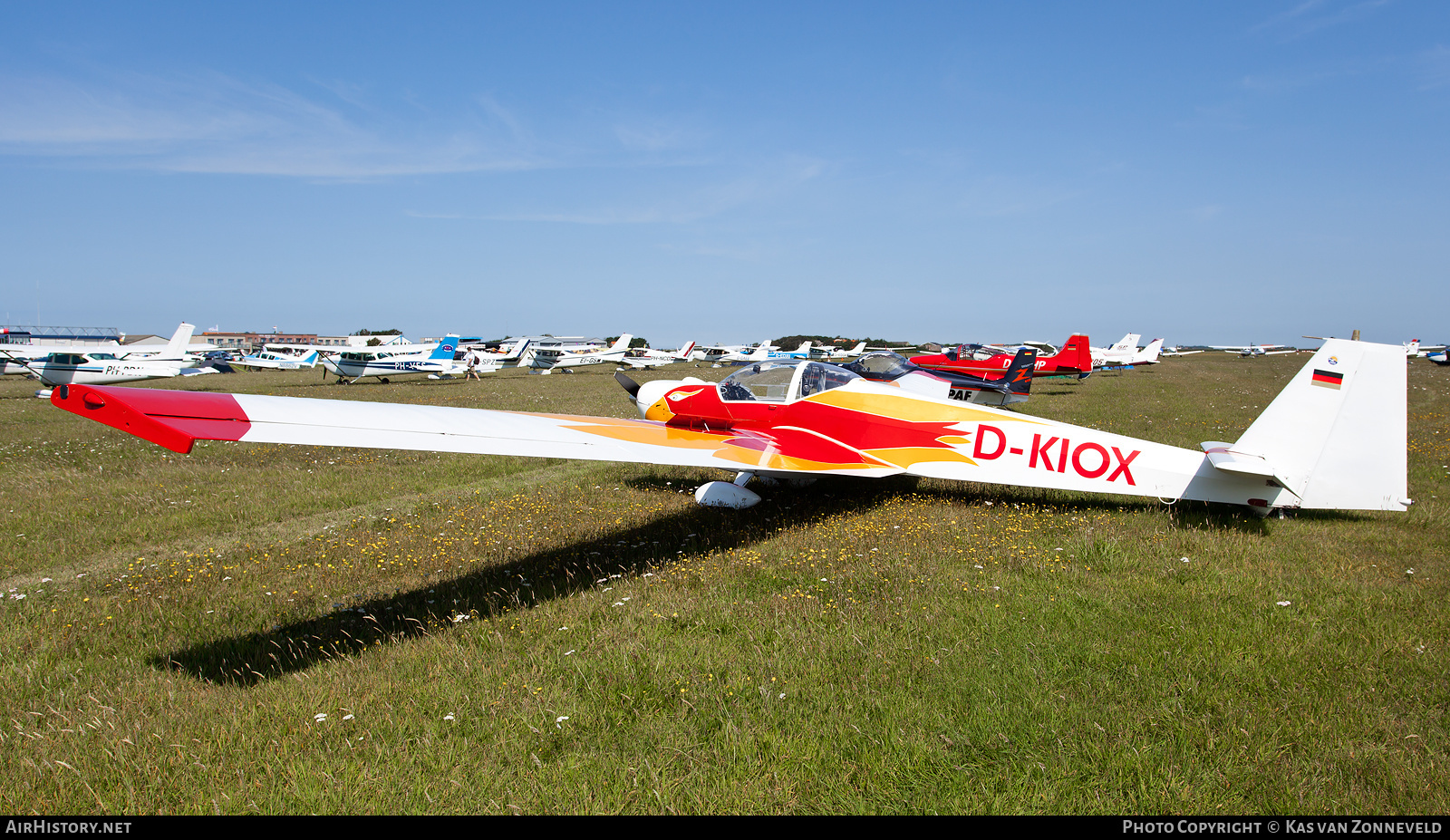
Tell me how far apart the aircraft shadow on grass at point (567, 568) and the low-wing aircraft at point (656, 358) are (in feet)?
135

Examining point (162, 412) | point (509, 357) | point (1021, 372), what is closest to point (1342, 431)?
point (162, 412)

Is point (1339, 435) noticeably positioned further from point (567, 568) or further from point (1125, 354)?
point (1125, 354)

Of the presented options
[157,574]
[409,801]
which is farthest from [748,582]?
[157,574]

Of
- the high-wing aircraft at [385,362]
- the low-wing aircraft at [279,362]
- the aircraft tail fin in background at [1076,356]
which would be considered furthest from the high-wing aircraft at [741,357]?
the low-wing aircraft at [279,362]

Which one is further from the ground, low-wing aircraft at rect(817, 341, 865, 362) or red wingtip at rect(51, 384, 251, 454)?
low-wing aircraft at rect(817, 341, 865, 362)

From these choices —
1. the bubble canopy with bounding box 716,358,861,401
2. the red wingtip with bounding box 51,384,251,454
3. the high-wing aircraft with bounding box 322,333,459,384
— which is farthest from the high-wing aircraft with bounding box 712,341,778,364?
the red wingtip with bounding box 51,384,251,454

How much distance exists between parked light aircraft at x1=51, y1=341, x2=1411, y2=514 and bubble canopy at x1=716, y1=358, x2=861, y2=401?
18 mm

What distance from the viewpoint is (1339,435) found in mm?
6621

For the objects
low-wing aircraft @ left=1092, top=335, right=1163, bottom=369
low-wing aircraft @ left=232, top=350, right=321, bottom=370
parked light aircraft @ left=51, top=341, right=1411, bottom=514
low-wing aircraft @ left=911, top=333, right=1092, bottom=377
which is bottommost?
low-wing aircraft @ left=232, top=350, right=321, bottom=370

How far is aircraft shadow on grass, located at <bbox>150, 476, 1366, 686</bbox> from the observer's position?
15.3 ft

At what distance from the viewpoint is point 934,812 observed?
2.93 metres

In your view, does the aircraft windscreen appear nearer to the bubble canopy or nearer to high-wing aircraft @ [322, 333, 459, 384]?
the bubble canopy

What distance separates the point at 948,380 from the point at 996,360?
972 centimetres

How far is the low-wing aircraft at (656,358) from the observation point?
51094mm
